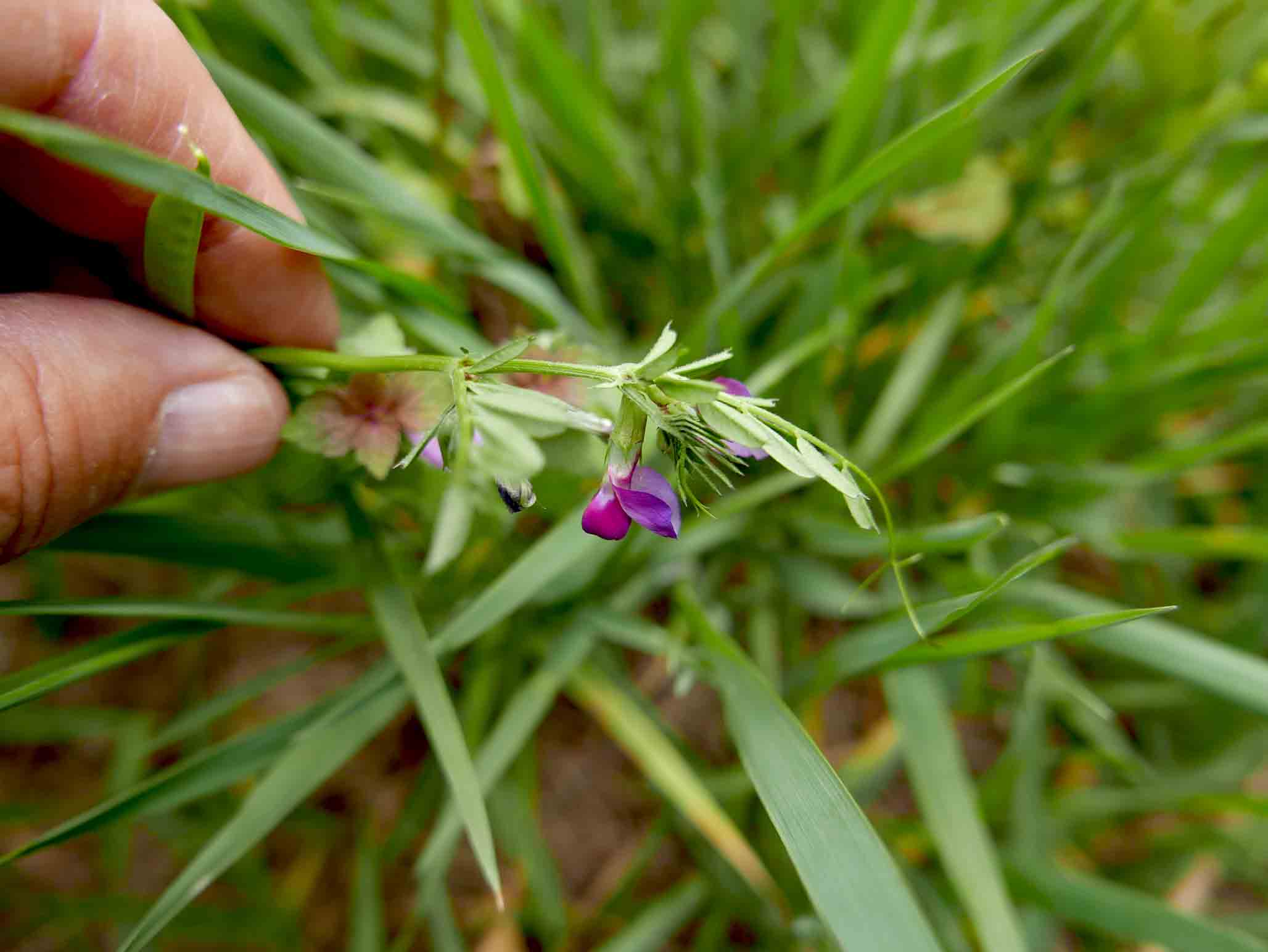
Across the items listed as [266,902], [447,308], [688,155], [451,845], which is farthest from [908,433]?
[266,902]

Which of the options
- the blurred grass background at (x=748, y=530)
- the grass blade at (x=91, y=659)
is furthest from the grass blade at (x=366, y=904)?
the grass blade at (x=91, y=659)

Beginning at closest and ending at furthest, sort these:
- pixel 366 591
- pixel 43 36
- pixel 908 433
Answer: pixel 43 36, pixel 366 591, pixel 908 433

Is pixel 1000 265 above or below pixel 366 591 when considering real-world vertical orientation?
above

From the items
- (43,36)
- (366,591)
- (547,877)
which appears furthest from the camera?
(547,877)

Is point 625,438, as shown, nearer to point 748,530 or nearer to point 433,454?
point 433,454

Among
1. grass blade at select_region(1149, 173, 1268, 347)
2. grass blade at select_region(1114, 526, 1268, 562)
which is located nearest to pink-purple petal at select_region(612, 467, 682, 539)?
grass blade at select_region(1114, 526, 1268, 562)

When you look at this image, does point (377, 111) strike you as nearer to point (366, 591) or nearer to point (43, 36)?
point (43, 36)

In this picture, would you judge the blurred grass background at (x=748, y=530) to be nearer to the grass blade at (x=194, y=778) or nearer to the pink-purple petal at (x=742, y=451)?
the grass blade at (x=194, y=778)

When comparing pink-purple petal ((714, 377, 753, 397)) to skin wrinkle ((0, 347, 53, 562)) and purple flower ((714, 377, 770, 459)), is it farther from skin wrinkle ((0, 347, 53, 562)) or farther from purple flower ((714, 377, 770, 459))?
skin wrinkle ((0, 347, 53, 562))
